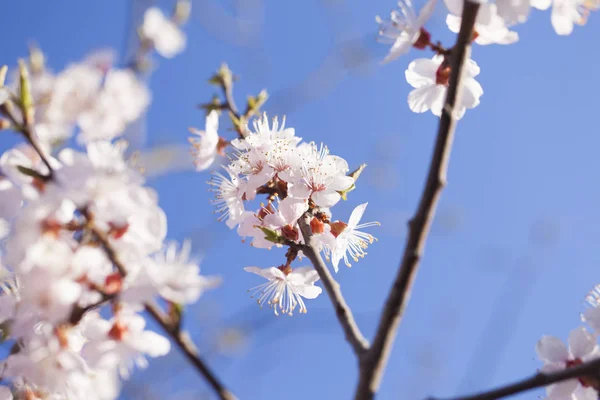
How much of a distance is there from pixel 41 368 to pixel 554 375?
1119 millimetres

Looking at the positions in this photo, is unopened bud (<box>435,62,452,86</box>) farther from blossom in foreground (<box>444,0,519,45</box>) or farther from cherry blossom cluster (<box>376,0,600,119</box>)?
blossom in foreground (<box>444,0,519,45</box>)

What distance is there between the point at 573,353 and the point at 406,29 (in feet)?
3.23

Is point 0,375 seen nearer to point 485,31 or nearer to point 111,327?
point 111,327

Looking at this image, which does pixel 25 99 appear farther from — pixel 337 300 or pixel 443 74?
pixel 443 74

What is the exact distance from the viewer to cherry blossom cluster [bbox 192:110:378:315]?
1615 millimetres

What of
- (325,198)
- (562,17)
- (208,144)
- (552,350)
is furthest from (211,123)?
(552,350)

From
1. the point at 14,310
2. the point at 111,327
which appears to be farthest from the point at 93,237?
the point at 14,310

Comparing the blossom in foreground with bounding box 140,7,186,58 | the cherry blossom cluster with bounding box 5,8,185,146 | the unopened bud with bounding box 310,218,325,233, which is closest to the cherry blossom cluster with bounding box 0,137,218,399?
the unopened bud with bounding box 310,218,325,233

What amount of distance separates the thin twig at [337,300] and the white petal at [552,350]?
0.57 m

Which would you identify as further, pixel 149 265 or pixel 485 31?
pixel 485 31

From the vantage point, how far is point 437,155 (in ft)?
3.22

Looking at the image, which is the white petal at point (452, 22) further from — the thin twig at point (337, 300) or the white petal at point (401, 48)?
the thin twig at point (337, 300)

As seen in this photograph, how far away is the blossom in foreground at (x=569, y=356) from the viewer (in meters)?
1.35

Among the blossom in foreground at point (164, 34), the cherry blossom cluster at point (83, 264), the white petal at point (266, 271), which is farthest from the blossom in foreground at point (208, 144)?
the blossom in foreground at point (164, 34)
